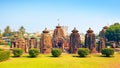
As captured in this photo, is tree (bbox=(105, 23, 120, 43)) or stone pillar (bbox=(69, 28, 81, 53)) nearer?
stone pillar (bbox=(69, 28, 81, 53))

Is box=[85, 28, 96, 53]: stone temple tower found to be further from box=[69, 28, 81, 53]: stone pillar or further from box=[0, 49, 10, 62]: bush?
box=[0, 49, 10, 62]: bush

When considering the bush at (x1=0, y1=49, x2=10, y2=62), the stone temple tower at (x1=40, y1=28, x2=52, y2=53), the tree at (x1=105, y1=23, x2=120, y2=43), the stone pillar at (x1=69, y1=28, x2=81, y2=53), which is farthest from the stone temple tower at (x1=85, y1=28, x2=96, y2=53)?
the tree at (x1=105, y1=23, x2=120, y2=43)

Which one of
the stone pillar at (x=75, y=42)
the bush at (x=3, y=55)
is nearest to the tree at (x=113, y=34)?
the stone pillar at (x=75, y=42)

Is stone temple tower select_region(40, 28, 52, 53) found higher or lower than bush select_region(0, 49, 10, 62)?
higher

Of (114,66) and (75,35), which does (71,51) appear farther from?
(114,66)

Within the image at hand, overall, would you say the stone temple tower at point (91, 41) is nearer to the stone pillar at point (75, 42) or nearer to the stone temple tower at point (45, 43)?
the stone pillar at point (75, 42)

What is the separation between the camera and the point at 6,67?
27.6 metres

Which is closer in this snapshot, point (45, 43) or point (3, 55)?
point (3, 55)

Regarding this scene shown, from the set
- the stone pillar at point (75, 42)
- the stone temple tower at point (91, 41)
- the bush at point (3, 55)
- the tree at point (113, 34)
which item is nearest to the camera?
the bush at point (3, 55)

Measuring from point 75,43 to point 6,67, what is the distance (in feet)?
62.7

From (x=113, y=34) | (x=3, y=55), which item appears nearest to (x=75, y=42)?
(x=3, y=55)

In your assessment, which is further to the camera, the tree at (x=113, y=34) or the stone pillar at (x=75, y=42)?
the tree at (x=113, y=34)

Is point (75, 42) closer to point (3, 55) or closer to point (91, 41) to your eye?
point (91, 41)

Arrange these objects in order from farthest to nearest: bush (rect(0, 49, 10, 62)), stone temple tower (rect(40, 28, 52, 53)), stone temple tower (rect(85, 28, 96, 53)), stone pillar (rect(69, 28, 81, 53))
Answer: stone pillar (rect(69, 28, 81, 53)), stone temple tower (rect(85, 28, 96, 53)), stone temple tower (rect(40, 28, 52, 53)), bush (rect(0, 49, 10, 62))
